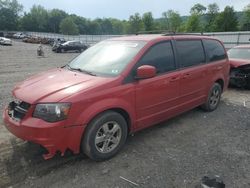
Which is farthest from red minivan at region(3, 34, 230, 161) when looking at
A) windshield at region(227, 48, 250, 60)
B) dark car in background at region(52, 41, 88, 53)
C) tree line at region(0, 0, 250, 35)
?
tree line at region(0, 0, 250, 35)

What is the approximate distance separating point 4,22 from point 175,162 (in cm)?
11903

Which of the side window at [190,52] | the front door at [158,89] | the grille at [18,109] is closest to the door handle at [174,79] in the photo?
the front door at [158,89]

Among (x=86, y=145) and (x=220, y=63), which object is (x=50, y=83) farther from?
(x=220, y=63)

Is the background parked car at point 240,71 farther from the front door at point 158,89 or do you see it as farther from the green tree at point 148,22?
the green tree at point 148,22

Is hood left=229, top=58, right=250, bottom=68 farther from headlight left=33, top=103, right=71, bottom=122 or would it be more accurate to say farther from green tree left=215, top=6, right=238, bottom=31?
green tree left=215, top=6, right=238, bottom=31

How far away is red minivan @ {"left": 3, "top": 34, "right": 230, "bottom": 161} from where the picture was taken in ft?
11.4

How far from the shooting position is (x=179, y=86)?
5.08 m

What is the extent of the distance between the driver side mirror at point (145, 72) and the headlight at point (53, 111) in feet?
4.09

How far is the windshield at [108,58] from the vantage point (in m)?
4.28

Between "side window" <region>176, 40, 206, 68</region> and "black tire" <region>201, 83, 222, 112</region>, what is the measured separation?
877 mm

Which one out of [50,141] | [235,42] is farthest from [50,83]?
[235,42]

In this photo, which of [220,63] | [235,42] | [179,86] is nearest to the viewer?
[179,86]

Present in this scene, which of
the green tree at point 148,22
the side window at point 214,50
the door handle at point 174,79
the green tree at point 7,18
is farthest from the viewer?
the green tree at point 7,18

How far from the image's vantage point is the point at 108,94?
3850 mm
